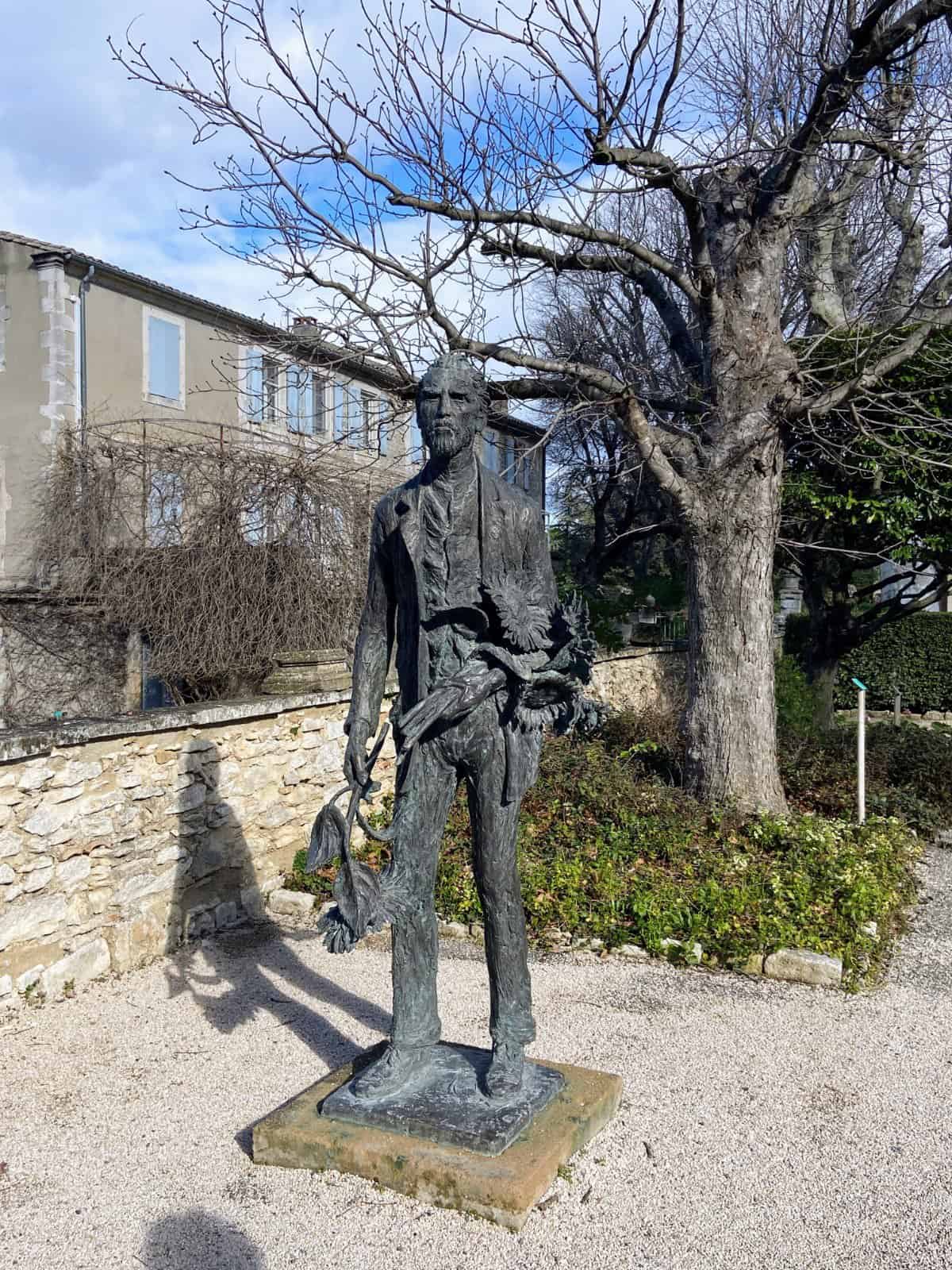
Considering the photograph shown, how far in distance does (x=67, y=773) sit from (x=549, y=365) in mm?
4853

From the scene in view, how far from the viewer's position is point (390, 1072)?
3.44 meters

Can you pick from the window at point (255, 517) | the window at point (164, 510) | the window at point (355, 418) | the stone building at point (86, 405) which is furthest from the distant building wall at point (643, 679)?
the window at point (164, 510)

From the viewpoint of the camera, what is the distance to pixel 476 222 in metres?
7.51

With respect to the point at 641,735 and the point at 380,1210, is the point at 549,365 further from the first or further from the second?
the point at 380,1210

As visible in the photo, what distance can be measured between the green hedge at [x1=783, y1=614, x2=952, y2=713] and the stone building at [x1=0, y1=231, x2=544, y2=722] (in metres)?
8.63

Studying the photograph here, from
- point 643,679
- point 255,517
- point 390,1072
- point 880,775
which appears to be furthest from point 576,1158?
point 643,679

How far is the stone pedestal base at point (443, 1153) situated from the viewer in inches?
120

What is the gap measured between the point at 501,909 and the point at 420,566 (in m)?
1.24

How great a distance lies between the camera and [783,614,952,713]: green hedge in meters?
19.0

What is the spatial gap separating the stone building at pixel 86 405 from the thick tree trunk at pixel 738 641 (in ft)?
10.6

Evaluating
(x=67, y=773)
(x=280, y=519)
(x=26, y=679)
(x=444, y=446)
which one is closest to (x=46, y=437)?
(x=26, y=679)

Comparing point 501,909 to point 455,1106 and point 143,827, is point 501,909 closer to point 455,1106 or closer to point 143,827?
point 455,1106

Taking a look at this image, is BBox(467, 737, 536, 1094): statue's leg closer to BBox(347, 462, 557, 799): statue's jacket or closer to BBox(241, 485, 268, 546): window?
BBox(347, 462, 557, 799): statue's jacket

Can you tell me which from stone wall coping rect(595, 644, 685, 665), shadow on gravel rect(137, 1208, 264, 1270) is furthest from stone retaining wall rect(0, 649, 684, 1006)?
stone wall coping rect(595, 644, 685, 665)
